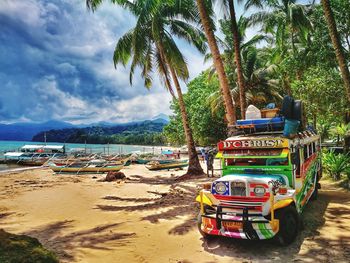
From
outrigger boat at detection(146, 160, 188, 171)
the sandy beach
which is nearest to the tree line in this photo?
the sandy beach

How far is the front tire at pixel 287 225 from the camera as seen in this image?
609 cm

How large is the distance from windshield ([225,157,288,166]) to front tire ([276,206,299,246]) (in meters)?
1.21

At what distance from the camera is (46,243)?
22.8 ft

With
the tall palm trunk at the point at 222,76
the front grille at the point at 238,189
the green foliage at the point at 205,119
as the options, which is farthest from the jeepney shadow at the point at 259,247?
the green foliage at the point at 205,119

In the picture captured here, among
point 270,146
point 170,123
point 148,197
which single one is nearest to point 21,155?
point 170,123

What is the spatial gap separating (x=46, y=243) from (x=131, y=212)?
344 cm

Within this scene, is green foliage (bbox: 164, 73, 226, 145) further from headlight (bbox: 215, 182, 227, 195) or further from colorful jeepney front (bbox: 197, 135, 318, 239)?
headlight (bbox: 215, 182, 227, 195)

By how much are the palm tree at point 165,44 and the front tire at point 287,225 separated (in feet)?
40.5

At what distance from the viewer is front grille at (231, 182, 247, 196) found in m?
6.26

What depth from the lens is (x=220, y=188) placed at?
6500mm

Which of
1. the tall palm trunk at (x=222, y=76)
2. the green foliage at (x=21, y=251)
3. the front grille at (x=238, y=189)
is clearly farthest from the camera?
the tall palm trunk at (x=222, y=76)

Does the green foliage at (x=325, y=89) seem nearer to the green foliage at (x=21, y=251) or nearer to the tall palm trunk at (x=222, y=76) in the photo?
the tall palm trunk at (x=222, y=76)

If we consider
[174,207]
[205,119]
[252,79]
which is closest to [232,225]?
[174,207]

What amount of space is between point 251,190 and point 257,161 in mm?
1320
